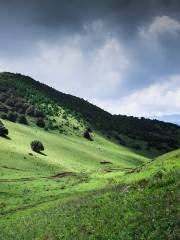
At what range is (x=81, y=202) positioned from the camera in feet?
169

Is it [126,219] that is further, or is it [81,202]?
[81,202]

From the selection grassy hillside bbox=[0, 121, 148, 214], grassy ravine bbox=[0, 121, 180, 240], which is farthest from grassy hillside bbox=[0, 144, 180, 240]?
grassy hillside bbox=[0, 121, 148, 214]

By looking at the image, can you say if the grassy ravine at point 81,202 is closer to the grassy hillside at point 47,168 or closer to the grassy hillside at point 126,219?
the grassy hillside at point 126,219

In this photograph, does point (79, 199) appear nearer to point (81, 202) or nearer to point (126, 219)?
point (81, 202)

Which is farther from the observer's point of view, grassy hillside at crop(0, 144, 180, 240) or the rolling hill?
the rolling hill

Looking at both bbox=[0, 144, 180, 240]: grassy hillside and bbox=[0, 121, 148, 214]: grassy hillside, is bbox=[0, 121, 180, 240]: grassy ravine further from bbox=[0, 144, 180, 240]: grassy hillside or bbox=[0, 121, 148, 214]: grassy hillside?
bbox=[0, 121, 148, 214]: grassy hillside

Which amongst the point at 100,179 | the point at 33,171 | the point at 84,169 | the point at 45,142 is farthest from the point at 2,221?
the point at 45,142

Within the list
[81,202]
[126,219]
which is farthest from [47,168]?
[126,219]

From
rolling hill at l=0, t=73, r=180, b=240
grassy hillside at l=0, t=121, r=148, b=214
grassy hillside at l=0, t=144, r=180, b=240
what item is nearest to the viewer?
grassy hillside at l=0, t=144, r=180, b=240

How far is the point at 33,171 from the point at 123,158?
3120 inches

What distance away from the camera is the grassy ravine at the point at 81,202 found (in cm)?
3028

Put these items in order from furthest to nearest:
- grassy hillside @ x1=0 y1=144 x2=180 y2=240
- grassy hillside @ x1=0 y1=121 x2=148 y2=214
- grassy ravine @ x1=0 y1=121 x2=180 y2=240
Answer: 1. grassy hillside @ x1=0 y1=121 x2=148 y2=214
2. grassy ravine @ x1=0 y1=121 x2=180 y2=240
3. grassy hillside @ x1=0 y1=144 x2=180 y2=240

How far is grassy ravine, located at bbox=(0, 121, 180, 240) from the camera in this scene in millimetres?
30281

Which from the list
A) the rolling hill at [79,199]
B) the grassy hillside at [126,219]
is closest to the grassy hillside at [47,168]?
the rolling hill at [79,199]
